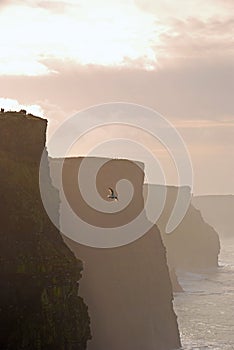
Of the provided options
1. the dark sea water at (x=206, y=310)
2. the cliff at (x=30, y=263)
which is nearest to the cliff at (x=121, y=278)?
the dark sea water at (x=206, y=310)

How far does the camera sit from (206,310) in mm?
107625

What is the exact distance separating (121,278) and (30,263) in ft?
104

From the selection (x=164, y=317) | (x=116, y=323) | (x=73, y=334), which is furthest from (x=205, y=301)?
(x=73, y=334)

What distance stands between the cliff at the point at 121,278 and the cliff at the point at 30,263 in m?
21.7

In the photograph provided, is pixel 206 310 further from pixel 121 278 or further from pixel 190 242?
pixel 190 242

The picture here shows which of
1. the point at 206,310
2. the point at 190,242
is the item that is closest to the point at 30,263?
the point at 206,310

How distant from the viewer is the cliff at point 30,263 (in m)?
45.2

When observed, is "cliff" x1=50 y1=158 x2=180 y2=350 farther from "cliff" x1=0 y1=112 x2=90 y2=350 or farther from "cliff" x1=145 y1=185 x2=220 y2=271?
"cliff" x1=145 y1=185 x2=220 y2=271

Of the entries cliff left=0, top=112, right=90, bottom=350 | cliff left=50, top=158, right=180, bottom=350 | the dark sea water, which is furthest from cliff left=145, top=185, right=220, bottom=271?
cliff left=0, top=112, right=90, bottom=350

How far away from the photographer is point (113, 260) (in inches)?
3051

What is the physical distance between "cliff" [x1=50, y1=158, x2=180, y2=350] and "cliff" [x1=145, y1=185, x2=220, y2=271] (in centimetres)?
7252

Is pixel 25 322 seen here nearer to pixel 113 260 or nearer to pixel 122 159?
pixel 113 260

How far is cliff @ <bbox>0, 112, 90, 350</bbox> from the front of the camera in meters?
45.2

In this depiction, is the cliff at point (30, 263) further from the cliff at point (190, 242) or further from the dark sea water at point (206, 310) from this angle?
the cliff at point (190, 242)
